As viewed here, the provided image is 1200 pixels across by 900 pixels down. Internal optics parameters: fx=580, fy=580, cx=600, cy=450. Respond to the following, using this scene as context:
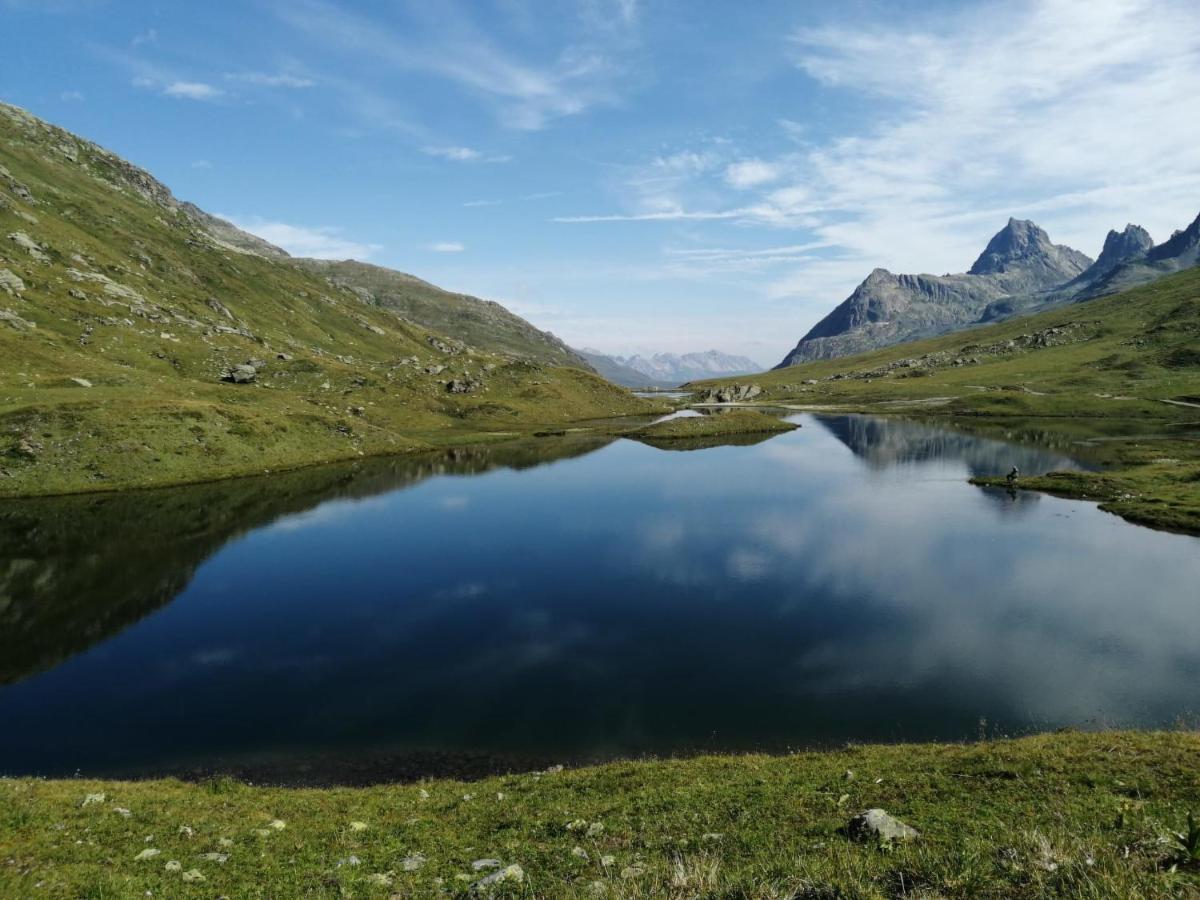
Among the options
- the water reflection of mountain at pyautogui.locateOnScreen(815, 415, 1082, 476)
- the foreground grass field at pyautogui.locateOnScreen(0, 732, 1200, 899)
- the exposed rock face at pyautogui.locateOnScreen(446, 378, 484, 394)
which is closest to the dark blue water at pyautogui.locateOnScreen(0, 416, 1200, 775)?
the foreground grass field at pyautogui.locateOnScreen(0, 732, 1200, 899)

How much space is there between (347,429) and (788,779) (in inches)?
4952

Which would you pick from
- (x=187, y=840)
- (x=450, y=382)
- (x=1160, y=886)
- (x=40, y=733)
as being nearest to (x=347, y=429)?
(x=450, y=382)

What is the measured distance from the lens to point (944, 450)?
134 meters

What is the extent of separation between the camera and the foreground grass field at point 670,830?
12586 millimetres

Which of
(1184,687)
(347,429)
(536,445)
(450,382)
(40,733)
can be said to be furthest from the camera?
(450,382)

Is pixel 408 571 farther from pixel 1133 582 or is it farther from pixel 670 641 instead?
pixel 1133 582

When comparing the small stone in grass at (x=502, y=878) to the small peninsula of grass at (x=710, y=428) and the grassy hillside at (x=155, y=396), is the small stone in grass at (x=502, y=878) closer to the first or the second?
the grassy hillside at (x=155, y=396)

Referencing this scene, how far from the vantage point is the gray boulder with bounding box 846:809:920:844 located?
15953 millimetres

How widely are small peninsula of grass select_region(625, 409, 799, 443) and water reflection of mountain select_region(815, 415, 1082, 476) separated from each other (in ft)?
61.3

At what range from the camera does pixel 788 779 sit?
76.2ft

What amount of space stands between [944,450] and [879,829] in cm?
13801

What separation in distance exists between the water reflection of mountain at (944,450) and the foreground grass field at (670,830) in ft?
329

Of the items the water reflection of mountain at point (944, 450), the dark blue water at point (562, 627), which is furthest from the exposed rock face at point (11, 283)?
the water reflection of mountain at point (944, 450)

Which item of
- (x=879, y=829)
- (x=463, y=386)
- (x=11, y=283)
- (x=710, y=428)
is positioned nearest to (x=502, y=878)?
(x=879, y=829)
